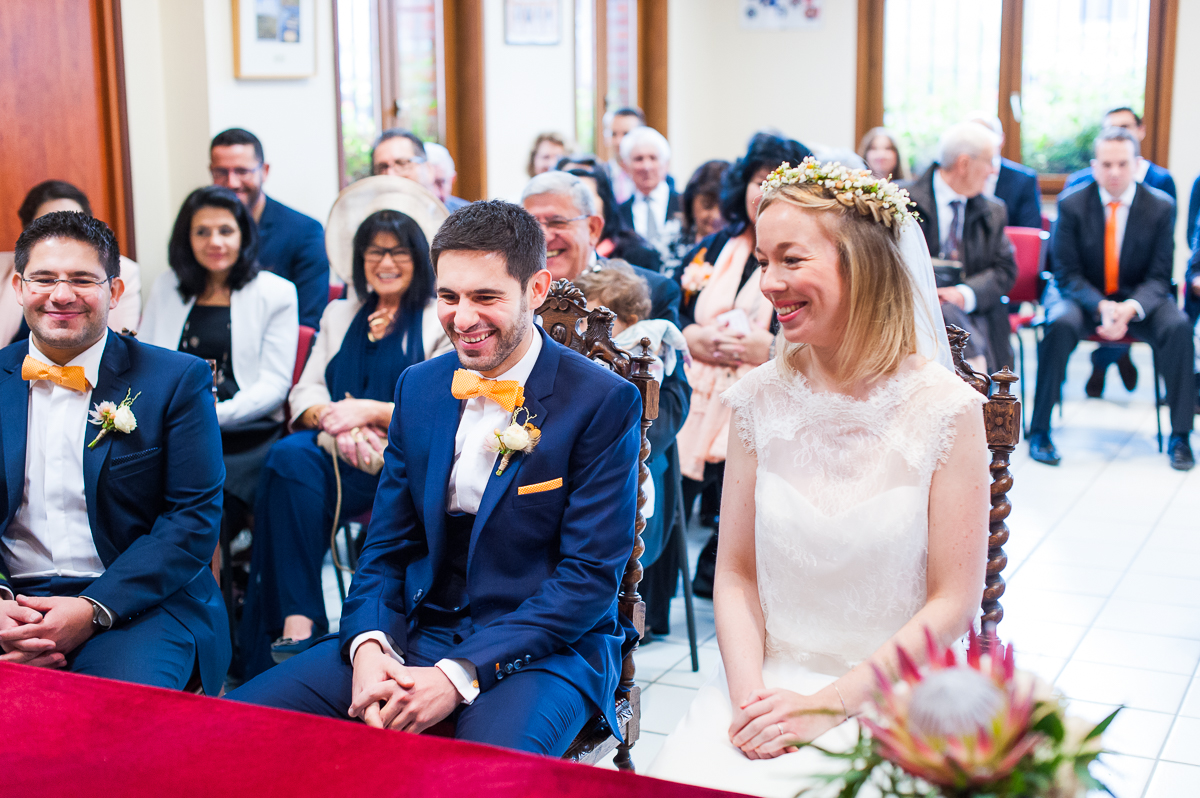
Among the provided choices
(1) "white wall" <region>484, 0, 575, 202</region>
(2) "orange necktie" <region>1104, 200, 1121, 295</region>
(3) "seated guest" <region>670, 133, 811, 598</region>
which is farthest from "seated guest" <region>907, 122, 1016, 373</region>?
(1) "white wall" <region>484, 0, 575, 202</region>

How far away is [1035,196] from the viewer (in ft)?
24.5

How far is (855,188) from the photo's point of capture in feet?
5.82

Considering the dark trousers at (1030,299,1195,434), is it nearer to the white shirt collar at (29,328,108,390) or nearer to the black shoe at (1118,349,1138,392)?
the black shoe at (1118,349,1138,392)

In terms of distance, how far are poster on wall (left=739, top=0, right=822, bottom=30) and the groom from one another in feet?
28.6

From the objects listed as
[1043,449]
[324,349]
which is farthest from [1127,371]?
[324,349]

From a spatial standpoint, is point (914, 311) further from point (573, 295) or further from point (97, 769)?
point (97, 769)

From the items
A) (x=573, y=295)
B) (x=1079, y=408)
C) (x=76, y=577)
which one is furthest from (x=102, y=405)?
(x=1079, y=408)

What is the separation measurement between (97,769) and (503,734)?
25.6 inches

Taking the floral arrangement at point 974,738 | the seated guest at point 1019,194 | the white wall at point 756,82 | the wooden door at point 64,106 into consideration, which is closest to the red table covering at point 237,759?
the floral arrangement at point 974,738

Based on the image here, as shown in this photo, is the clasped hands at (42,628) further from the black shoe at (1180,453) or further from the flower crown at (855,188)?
the black shoe at (1180,453)

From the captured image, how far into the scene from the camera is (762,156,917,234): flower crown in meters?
1.76

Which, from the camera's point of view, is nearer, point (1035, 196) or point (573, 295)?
point (573, 295)

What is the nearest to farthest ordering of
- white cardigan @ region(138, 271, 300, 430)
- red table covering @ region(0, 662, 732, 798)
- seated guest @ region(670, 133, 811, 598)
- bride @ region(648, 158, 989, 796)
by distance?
red table covering @ region(0, 662, 732, 798) < bride @ region(648, 158, 989, 796) < white cardigan @ region(138, 271, 300, 430) < seated guest @ region(670, 133, 811, 598)

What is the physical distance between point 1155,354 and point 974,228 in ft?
4.51
